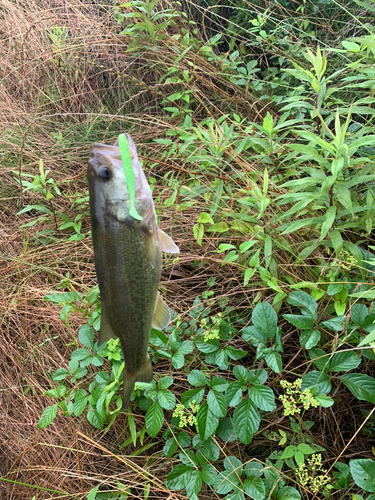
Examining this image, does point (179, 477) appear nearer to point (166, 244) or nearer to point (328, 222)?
point (166, 244)

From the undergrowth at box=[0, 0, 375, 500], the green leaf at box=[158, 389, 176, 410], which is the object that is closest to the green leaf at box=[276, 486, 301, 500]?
the undergrowth at box=[0, 0, 375, 500]

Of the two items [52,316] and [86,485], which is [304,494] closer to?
[86,485]

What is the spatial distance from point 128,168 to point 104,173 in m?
0.24

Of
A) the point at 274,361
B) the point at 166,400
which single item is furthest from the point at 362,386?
the point at 166,400

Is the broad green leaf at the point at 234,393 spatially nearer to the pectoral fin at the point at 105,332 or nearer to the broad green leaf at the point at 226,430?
the broad green leaf at the point at 226,430

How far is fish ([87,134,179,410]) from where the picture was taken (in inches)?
51.9

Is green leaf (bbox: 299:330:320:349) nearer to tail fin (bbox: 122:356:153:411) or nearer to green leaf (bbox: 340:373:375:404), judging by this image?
green leaf (bbox: 340:373:375:404)

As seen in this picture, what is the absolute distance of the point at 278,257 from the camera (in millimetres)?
2195

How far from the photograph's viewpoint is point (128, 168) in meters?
1.14

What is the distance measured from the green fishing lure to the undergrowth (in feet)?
2.84

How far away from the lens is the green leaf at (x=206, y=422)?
66.8 inches

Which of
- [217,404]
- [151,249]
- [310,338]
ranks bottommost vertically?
[217,404]

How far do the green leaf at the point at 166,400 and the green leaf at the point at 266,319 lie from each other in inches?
22.7

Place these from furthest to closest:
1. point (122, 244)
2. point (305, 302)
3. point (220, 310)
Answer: point (220, 310) → point (305, 302) → point (122, 244)
